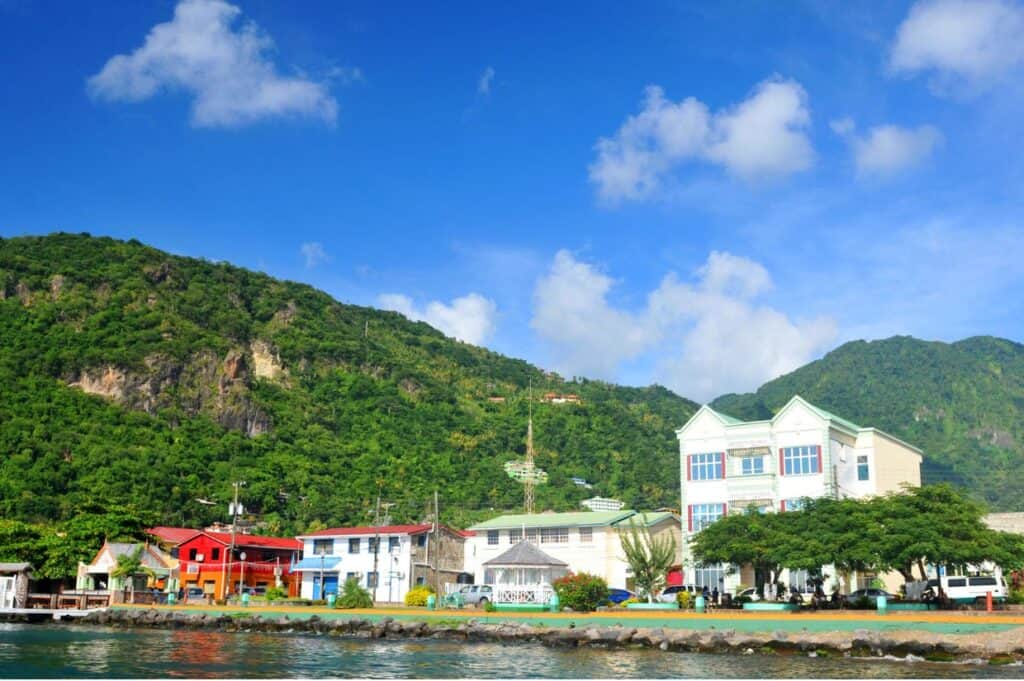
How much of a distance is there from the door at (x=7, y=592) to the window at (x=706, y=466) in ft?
146

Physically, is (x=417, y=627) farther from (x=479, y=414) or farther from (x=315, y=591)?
(x=479, y=414)

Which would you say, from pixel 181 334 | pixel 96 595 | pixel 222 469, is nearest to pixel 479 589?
pixel 96 595

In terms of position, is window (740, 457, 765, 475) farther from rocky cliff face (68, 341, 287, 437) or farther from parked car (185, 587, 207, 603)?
rocky cliff face (68, 341, 287, 437)

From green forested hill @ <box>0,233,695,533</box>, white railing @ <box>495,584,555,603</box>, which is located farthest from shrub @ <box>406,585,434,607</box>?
green forested hill @ <box>0,233,695,533</box>

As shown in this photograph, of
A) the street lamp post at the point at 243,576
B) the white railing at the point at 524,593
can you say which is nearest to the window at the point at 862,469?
the white railing at the point at 524,593

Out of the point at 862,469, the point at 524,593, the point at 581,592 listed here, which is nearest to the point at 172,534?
the point at 524,593

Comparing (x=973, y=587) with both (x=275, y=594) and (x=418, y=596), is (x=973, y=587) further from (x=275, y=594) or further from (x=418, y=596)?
(x=275, y=594)

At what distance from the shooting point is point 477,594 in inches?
2269

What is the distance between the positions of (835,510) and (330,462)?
274 feet

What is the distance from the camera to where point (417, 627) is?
4634 centimetres

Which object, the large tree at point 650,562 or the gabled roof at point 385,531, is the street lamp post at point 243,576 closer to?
the gabled roof at point 385,531

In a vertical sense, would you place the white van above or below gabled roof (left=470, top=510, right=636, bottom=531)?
below

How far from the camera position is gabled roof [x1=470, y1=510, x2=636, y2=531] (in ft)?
209

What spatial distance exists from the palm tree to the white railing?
27.5 meters
